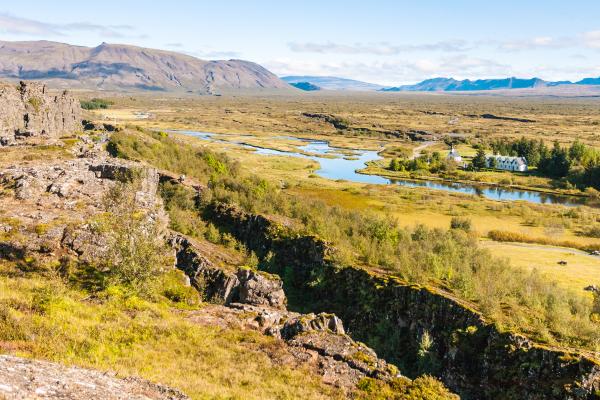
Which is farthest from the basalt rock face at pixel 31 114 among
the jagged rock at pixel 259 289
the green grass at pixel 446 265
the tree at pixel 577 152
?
the tree at pixel 577 152

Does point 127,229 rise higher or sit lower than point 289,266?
higher

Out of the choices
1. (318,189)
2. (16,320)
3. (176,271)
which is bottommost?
(318,189)

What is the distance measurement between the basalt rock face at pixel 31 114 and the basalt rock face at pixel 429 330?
4279cm

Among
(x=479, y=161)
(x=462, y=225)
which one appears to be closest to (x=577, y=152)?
(x=479, y=161)

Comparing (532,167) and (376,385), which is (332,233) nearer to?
(376,385)

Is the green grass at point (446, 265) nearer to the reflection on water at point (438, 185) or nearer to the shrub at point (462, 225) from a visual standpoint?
the shrub at point (462, 225)

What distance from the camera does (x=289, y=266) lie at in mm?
50625

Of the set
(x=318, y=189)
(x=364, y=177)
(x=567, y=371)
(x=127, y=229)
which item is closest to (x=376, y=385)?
(x=567, y=371)

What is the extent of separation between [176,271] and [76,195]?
12905mm

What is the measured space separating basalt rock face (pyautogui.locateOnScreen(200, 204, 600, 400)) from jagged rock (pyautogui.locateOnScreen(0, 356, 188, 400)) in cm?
2592

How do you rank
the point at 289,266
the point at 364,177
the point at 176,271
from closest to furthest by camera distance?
the point at 176,271, the point at 289,266, the point at 364,177

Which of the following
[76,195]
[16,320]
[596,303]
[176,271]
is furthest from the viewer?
[596,303]

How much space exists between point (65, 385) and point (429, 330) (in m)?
31.8

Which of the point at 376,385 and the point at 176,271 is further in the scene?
the point at 176,271
